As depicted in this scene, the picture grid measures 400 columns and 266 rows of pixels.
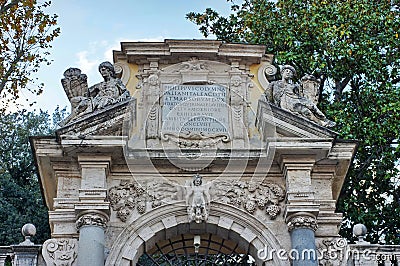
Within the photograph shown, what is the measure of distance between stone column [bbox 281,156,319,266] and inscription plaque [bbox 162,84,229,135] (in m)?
1.45

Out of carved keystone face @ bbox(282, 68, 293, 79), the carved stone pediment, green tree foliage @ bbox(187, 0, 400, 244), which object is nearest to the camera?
the carved stone pediment

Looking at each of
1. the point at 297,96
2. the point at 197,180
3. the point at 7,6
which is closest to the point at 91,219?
the point at 197,180

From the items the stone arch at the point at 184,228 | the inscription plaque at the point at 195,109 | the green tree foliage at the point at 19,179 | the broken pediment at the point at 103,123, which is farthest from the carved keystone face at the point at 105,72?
the green tree foliage at the point at 19,179

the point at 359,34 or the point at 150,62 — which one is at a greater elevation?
the point at 359,34

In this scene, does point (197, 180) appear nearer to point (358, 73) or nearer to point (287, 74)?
point (287, 74)

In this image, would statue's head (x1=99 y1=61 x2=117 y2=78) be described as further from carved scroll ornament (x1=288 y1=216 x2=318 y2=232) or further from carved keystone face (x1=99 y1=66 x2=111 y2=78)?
carved scroll ornament (x1=288 y1=216 x2=318 y2=232)

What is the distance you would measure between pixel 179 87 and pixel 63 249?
11.9 feet

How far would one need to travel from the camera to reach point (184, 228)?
1185 centimetres

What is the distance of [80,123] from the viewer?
11.7 metres

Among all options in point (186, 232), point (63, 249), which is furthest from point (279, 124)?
point (63, 249)

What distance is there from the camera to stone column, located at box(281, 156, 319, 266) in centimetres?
1111

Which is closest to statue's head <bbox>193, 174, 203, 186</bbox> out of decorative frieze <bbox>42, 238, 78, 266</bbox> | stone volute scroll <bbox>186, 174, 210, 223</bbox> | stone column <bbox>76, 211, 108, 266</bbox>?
stone volute scroll <bbox>186, 174, 210, 223</bbox>

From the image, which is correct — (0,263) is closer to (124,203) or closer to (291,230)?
(124,203)

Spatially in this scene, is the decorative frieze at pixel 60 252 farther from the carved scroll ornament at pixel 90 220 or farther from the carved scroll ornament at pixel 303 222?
the carved scroll ornament at pixel 303 222
